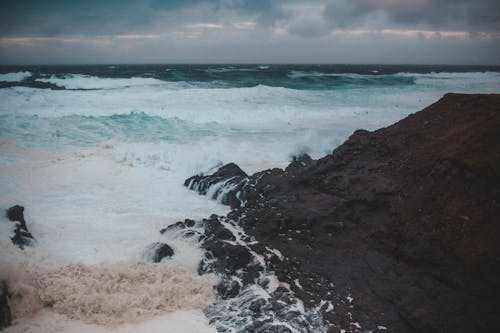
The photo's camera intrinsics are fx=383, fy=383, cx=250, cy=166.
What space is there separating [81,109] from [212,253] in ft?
41.1

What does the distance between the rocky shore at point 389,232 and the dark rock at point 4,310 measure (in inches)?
81.8

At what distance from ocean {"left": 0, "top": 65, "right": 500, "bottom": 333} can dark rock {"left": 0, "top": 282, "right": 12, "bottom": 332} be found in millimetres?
73

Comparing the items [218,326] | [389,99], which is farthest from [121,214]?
[389,99]

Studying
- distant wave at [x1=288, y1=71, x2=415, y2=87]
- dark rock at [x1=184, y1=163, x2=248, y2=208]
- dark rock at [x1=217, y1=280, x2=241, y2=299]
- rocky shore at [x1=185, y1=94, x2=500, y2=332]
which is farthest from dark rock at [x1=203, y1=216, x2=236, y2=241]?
distant wave at [x1=288, y1=71, x2=415, y2=87]

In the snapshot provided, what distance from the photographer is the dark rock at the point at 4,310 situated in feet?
12.0

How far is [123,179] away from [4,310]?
4.63 meters

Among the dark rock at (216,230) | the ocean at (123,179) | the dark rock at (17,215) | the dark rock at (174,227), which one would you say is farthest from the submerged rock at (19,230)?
the dark rock at (216,230)

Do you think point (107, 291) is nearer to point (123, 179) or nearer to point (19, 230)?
point (19, 230)

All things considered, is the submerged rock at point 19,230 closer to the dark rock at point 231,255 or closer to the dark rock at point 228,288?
the dark rock at point 231,255

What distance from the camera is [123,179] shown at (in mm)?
8195

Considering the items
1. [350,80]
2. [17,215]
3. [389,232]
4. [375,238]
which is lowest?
[17,215]

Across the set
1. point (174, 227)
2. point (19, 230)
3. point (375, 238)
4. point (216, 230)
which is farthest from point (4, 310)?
point (375, 238)

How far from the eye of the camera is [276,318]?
377 cm

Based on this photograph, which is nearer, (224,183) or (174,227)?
(174,227)
